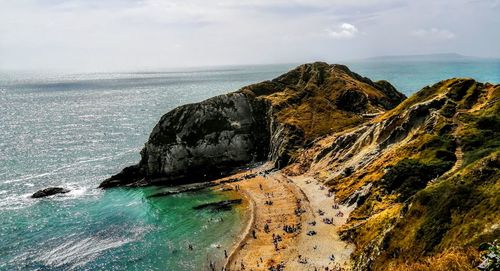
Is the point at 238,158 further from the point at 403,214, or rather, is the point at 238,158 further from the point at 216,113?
the point at 403,214

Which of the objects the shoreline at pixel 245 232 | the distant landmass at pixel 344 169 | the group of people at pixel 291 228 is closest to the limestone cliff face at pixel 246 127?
the distant landmass at pixel 344 169

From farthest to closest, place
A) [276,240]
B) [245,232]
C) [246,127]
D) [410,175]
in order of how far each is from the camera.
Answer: [246,127], [245,232], [410,175], [276,240]

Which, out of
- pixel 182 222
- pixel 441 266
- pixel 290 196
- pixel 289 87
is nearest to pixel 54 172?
pixel 182 222

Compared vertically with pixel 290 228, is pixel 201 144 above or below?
above

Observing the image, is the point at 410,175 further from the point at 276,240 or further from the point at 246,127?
the point at 246,127

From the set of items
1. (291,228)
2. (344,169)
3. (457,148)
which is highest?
(457,148)

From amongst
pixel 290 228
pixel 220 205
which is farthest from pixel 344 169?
pixel 220 205

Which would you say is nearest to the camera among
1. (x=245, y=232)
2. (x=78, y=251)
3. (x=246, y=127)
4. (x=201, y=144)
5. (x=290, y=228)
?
(x=78, y=251)
